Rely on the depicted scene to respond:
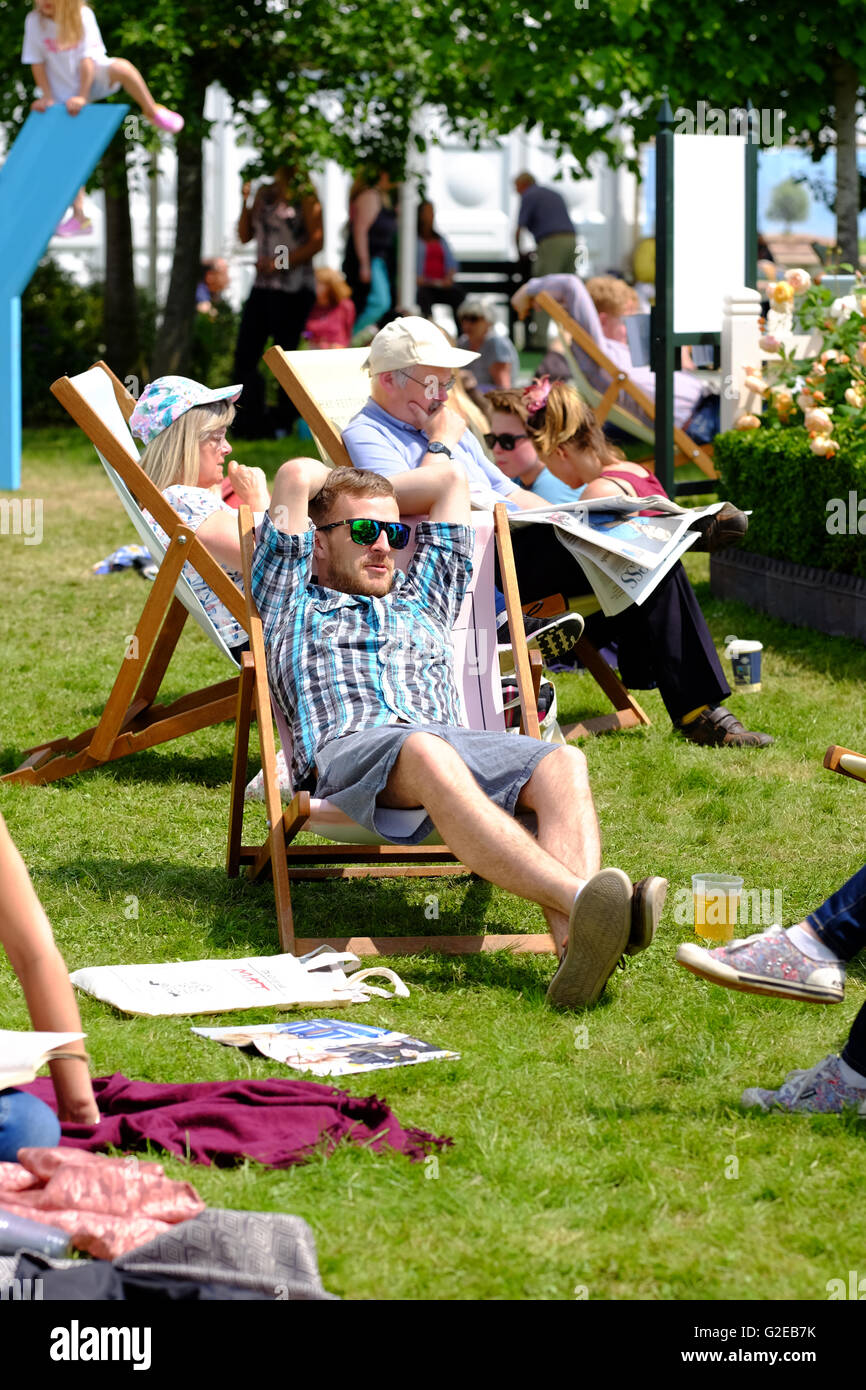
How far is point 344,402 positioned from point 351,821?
8.60ft

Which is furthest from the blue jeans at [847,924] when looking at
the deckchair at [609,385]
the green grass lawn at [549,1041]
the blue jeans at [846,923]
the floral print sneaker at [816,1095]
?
the deckchair at [609,385]

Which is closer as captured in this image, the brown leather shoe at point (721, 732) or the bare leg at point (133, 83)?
the brown leather shoe at point (721, 732)

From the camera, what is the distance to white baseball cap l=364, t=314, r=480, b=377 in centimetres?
577

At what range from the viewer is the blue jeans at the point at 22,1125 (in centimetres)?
284

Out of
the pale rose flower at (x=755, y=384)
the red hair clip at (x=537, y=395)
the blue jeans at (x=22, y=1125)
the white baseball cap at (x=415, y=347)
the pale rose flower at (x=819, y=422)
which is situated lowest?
the blue jeans at (x=22, y=1125)

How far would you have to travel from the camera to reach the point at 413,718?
447 centimetres

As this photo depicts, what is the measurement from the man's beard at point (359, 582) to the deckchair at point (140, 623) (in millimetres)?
657

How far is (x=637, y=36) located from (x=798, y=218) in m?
64.6

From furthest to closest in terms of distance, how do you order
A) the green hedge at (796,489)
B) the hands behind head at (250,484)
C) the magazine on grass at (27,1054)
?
the green hedge at (796,489), the hands behind head at (250,484), the magazine on grass at (27,1054)

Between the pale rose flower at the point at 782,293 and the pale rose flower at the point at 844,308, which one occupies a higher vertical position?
the pale rose flower at the point at 782,293

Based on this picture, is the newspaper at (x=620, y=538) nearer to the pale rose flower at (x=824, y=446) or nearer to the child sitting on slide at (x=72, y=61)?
the pale rose flower at (x=824, y=446)

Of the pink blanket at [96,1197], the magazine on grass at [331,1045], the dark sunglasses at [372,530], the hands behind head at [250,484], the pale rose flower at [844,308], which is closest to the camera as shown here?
the pink blanket at [96,1197]

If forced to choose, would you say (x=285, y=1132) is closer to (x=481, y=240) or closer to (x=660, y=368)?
(x=660, y=368)
